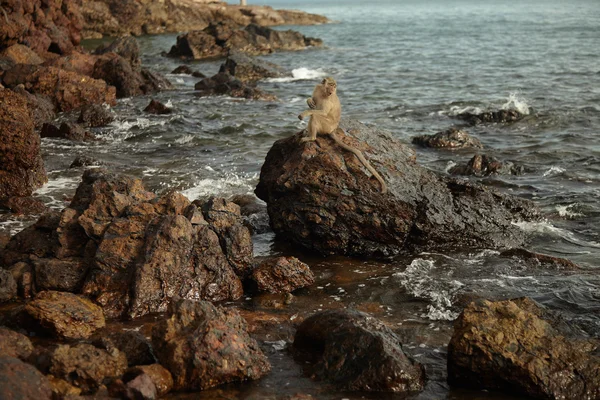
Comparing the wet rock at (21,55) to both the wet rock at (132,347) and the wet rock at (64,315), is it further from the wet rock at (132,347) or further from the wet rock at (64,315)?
the wet rock at (132,347)

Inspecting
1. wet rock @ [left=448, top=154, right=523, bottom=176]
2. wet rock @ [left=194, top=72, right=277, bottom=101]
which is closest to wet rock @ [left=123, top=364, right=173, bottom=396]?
wet rock @ [left=448, top=154, right=523, bottom=176]

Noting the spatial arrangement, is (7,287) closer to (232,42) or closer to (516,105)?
(516,105)

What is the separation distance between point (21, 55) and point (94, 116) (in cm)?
713

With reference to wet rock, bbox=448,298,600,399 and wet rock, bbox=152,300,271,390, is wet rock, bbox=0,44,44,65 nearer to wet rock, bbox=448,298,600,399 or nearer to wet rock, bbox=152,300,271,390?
wet rock, bbox=152,300,271,390

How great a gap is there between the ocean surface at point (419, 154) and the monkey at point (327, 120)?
1611 millimetres

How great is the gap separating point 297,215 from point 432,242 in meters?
2.21

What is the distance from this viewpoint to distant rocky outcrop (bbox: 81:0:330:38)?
52719 mm

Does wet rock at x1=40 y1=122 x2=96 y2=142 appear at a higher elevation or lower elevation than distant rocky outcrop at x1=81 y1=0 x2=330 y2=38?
lower

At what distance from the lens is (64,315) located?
820 centimetres

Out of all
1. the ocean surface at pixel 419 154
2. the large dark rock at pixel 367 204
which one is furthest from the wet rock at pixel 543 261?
the large dark rock at pixel 367 204

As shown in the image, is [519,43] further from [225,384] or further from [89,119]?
[225,384]

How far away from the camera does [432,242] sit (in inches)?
451

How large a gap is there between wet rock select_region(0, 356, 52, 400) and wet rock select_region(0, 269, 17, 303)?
9.34 ft

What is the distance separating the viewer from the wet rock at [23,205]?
1291 centimetres
